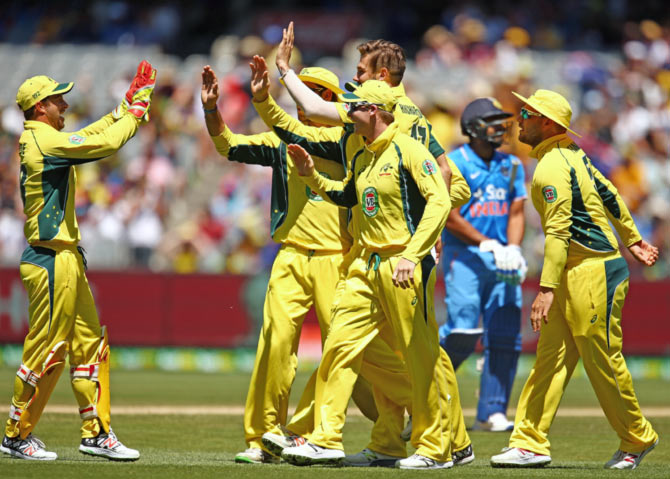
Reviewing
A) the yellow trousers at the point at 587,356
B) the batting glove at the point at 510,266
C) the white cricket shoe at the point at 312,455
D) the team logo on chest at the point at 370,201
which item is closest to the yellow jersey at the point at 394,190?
the team logo on chest at the point at 370,201

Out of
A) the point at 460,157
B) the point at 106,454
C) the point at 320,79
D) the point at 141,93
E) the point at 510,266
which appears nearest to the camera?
the point at 106,454

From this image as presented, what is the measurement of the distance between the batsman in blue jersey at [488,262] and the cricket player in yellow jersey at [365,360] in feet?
8.24

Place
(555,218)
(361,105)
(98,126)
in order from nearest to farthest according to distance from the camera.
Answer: (361,105) → (555,218) → (98,126)

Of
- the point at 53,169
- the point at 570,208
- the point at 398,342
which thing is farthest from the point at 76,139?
the point at 570,208

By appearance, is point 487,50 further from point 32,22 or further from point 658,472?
point 658,472

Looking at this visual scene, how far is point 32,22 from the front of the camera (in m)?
28.5

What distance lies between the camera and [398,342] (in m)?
8.50

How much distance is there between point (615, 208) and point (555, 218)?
630 millimetres

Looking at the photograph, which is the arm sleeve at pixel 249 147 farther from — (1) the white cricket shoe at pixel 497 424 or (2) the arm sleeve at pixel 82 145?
(1) the white cricket shoe at pixel 497 424

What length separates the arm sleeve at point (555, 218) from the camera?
8484 millimetres

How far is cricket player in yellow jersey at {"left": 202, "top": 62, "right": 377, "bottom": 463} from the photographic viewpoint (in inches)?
356

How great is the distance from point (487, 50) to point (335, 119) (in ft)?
53.7

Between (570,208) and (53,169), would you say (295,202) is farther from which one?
(570,208)

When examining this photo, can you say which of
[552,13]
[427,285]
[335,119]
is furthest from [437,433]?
[552,13]
